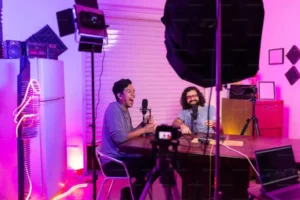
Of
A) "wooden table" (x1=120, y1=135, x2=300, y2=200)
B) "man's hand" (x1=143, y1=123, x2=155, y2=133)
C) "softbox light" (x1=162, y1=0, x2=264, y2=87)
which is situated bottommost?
"wooden table" (x1=120, y1=135, x2=300, y2=200)

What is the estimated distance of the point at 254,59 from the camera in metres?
1.54

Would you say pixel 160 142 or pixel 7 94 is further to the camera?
pixel 7 94

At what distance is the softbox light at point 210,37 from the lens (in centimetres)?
138

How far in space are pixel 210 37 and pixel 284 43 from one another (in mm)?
3781

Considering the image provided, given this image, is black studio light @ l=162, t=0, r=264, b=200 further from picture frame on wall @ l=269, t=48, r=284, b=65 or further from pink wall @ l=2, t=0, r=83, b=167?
picture frame on wall @ l=269, t=48, r=284, b=65

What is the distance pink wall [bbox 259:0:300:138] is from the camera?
4500 mm

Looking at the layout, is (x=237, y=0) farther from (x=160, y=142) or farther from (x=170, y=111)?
(x=170, y=111)

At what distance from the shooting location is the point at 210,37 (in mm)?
1386

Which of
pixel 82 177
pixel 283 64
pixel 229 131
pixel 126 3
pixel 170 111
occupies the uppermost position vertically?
pixel 126 3

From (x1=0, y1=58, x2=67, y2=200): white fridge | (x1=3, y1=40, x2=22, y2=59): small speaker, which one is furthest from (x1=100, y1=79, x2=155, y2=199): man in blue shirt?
(x1=3, y1=40, x2=22, y2=59): small speaker

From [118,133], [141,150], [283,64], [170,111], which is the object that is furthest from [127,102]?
[283,64]

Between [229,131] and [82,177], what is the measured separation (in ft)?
7.49

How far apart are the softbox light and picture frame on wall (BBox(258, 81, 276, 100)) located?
10.9ft

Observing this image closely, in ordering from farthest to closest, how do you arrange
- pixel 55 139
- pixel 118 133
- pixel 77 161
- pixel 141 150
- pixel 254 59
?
pixel 77 161 < pixel 55 139 < pixel 118 133 < pixel 141 150 < pixel 254 59
